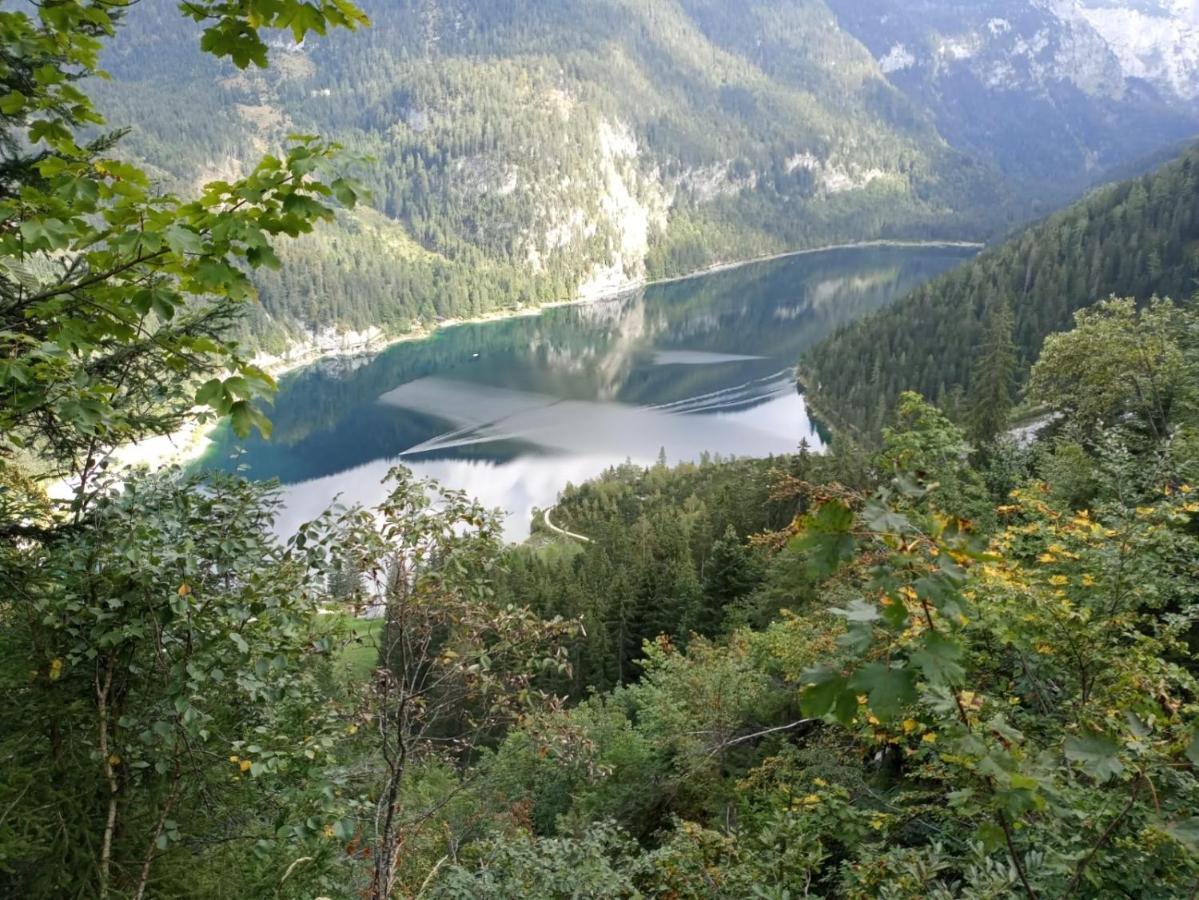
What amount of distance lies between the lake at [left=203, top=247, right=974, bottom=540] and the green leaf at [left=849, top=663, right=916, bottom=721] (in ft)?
165

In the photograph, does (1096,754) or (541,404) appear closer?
(1096,754)

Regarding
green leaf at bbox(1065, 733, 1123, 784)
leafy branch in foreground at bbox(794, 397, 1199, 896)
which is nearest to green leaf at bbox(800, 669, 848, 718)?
leafy branch in foreground at bbox(794, 397, 1199, 896)

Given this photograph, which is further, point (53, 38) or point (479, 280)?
point (479, 280)

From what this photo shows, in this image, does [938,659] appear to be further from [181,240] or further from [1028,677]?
[1028,677]

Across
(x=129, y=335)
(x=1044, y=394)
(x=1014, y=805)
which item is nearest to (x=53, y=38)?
(x=129, y=335)

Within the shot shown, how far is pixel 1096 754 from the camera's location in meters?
2.01

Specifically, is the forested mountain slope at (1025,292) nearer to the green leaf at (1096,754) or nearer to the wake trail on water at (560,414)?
the wake trail on water at (560,414)

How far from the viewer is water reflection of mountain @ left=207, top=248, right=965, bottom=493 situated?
8950 centimetres

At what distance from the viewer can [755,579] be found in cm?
3291

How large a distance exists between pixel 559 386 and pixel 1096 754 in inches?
4433

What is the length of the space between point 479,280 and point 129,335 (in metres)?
195

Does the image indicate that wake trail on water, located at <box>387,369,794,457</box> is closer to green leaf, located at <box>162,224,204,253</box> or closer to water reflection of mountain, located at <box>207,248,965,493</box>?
water reflection of mountain, located at <box>207,248,965,493</box>

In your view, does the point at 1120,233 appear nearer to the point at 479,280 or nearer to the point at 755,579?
the point at 755,579

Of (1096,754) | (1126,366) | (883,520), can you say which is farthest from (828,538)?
(1126,366)
